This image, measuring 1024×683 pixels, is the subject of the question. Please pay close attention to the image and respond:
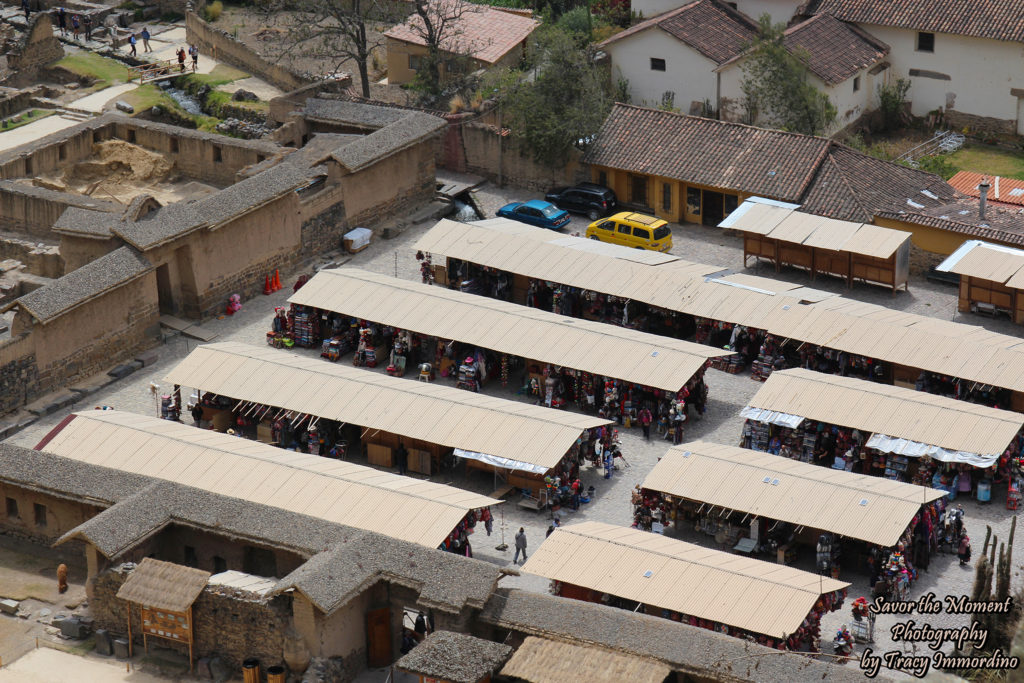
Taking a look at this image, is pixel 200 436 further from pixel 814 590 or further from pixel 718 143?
pixel 718 143

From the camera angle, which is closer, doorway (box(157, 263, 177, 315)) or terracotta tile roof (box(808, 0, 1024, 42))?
doorway (box(157, 263, 177, 315))

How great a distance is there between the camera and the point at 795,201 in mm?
58562

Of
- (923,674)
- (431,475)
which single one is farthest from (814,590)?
(431,475)

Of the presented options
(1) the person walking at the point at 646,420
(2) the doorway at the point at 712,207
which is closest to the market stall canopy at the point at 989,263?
(2) the doorway at the point at 712,207

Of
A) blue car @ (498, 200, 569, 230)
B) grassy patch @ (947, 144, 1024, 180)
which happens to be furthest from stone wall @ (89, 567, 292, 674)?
grassy patch @ (947, 144, 1024, 180)

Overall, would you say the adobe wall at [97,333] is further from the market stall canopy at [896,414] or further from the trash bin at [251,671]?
the market stall canopy at [896,414]

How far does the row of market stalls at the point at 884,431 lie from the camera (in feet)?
148

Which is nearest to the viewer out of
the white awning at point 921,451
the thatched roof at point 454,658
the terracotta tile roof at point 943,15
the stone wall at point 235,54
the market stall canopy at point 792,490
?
the thatched roof at point 454,658

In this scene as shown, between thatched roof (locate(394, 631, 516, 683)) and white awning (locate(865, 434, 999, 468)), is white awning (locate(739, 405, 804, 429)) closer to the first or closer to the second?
white awning (locate(865, 434, 999, 468))

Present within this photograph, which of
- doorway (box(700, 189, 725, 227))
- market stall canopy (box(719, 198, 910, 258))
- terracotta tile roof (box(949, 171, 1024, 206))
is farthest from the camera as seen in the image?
doorway (box(700, 189, 725, 227))

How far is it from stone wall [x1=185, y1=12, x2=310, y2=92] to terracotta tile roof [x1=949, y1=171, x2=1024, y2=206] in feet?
85.3

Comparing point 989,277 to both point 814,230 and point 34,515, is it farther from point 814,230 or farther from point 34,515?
point 34,515

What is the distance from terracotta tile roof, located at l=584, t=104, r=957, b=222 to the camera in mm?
58281

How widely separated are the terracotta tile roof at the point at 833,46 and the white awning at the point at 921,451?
71.6ft
